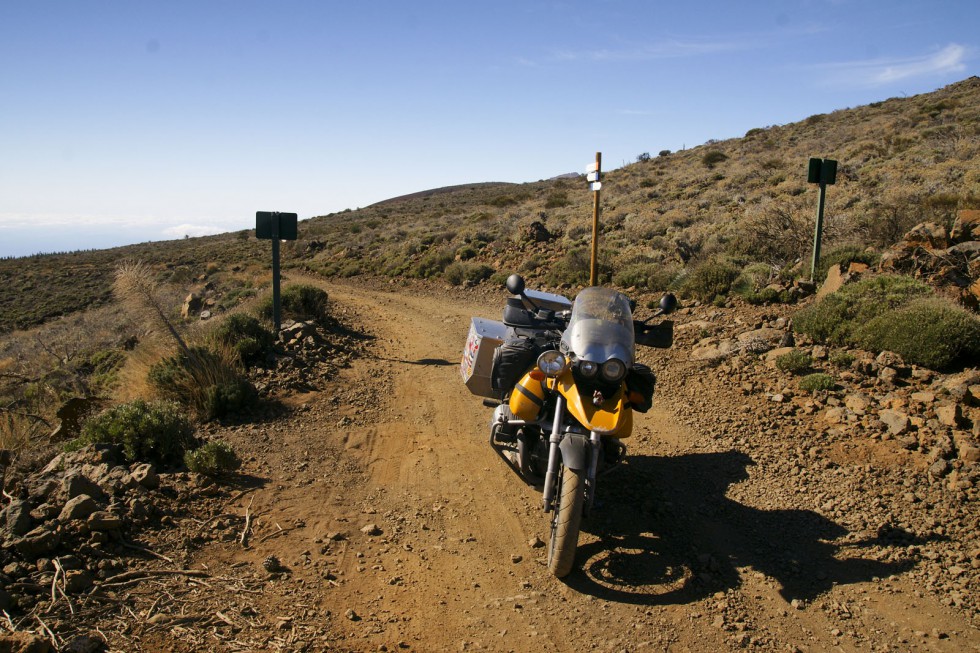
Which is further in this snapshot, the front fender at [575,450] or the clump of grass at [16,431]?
the clump of grass at [16,431]

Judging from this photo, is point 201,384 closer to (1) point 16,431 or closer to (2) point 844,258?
(1) point 16,431

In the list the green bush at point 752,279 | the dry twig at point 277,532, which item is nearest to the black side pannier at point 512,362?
the dry twig at point 277,532

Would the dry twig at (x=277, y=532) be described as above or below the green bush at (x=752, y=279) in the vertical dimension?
below

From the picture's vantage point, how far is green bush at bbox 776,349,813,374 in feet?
25.0

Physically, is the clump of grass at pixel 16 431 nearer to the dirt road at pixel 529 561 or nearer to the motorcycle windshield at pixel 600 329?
the dirt road at pixel 529 561

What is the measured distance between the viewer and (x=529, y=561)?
4.38 metres

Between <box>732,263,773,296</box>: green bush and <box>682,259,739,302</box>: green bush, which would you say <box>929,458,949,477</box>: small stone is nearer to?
<box>732,263,773,296</box>: green bush

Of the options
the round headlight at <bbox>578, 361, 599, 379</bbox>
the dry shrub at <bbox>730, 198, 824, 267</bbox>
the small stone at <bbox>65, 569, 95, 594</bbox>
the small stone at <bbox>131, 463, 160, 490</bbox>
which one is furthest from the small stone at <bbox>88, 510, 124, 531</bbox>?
the dry shrub at <bbox>730, 198, 824, 267</bbox>

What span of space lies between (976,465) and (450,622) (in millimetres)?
4553

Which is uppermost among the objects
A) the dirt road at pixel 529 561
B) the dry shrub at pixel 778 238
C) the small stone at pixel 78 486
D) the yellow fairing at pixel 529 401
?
the dry shrub at pixel 778 238

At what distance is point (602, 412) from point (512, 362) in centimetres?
118

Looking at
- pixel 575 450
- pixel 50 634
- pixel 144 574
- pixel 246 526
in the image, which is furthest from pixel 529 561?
pixel 50 634

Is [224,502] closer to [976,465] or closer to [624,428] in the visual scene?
[624,428]

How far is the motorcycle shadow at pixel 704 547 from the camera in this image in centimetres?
411
